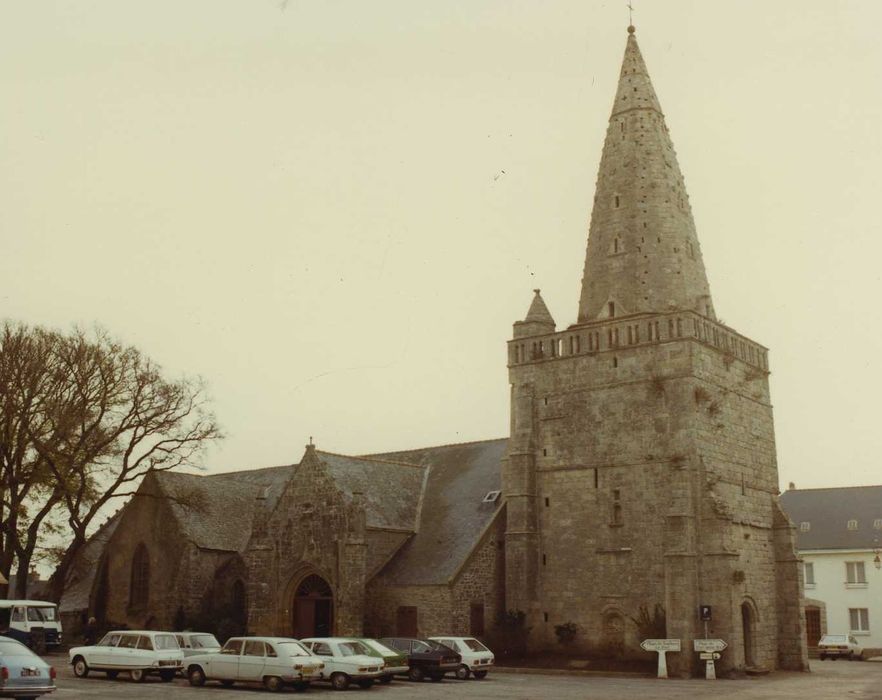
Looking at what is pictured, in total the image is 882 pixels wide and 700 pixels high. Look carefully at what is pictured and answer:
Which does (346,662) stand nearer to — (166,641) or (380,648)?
(380,648)

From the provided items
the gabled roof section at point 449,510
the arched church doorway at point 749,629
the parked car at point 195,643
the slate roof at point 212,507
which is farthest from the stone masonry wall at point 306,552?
the arched church doorway at point 749,629

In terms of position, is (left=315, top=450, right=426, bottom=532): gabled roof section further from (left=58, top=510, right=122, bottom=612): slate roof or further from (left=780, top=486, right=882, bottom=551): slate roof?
(left=780, top=486, right=882, bottom=551): slate roof

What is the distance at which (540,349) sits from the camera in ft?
138

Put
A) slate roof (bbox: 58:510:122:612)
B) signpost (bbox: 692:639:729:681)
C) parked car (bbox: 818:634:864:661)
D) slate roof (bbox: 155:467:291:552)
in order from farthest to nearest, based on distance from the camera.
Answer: slate roof (bbox: 58:510:122:612) < parked car (bbox: 818:634:864:661) < slate roof (bbox: 155:467:291:552) < signpost (bbox: 692:639:729:681)

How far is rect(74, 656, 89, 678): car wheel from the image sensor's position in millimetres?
29531

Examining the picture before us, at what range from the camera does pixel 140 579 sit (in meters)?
48.8

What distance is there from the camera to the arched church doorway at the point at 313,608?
4109cm

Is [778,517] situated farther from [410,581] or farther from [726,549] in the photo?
[410,581]

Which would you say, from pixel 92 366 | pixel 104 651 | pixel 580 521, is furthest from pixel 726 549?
pixel 92 366

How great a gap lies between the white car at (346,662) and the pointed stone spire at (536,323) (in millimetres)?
17604

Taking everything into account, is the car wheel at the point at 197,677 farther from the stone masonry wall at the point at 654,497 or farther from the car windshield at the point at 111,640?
the stone masonry wall at the point at 654,497

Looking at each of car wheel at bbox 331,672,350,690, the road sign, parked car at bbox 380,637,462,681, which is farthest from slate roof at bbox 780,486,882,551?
car wheel at bbox 331,672,350,690

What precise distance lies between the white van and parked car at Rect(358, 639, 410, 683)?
46.0ft

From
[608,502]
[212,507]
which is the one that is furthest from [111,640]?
[212,507]
